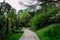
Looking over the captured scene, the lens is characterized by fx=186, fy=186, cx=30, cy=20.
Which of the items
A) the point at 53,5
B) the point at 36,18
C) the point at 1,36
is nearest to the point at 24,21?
the point at 36,18

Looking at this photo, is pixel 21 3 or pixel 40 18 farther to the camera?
pixel 40 18

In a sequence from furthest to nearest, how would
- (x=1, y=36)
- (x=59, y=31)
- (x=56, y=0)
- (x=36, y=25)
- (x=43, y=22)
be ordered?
(x=36, y=25), (x=43, y=22), (x=1, y=36), (x=59, y=31), (x=56, y=0)

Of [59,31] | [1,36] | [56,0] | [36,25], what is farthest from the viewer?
[36,25]

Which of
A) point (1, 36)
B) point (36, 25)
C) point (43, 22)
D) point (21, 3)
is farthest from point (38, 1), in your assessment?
point (36, 25)

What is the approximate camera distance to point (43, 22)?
3134cm

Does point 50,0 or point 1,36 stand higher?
point 1,36

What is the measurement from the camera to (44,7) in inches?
243

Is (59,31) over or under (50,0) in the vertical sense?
over

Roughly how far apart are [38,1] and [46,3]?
27 centimetres

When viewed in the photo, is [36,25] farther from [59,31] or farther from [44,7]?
[44,7]

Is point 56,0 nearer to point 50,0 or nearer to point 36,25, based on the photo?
point 50,0

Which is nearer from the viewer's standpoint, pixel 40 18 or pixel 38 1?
pixel 38 1

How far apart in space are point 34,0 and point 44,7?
457 mm

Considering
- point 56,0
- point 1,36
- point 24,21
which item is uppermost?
point 24,21
